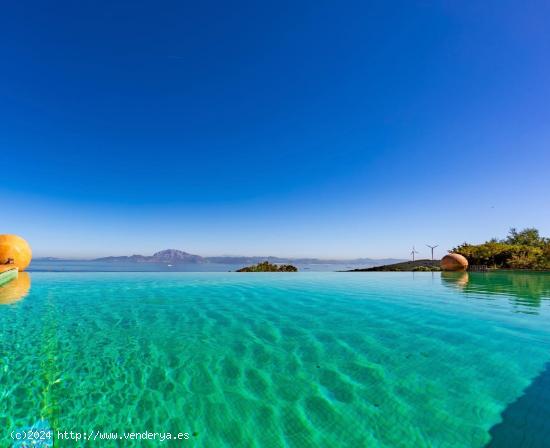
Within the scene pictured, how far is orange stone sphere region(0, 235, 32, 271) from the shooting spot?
18.5 meters

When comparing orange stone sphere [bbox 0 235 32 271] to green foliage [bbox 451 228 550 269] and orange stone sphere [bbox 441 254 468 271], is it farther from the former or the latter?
green foliage [bbox 451 228 550 269]

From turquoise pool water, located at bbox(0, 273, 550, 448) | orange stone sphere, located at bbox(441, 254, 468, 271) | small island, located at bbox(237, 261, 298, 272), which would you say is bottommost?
turquoise pool water, located at bbox(0, 273, 550, 448)

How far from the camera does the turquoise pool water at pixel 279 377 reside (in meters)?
2.74

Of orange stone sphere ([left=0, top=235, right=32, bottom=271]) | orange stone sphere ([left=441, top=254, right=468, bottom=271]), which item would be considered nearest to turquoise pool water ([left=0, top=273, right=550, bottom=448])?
orange stone sphere ([left=0, top=235, right=32, bottom=271])

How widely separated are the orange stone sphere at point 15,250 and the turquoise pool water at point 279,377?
15866mm

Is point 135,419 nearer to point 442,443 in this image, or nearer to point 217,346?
point 217,346

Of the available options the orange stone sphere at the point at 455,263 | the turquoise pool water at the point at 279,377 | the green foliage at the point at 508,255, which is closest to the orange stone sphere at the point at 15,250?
the turquoise pool water at the point at 279,377

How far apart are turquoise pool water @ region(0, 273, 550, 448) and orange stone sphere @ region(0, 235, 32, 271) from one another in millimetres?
15866

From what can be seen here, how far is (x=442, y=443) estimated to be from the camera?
254cm

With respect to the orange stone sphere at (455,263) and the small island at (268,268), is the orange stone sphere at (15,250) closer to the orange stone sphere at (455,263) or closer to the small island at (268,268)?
the small island at (268,268)

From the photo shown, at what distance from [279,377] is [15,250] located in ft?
75.3

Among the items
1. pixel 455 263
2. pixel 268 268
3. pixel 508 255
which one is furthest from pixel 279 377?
pixel 508 255

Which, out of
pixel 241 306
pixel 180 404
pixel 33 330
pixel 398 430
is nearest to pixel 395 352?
pixel 398 430

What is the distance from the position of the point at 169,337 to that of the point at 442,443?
4468 millimetres
